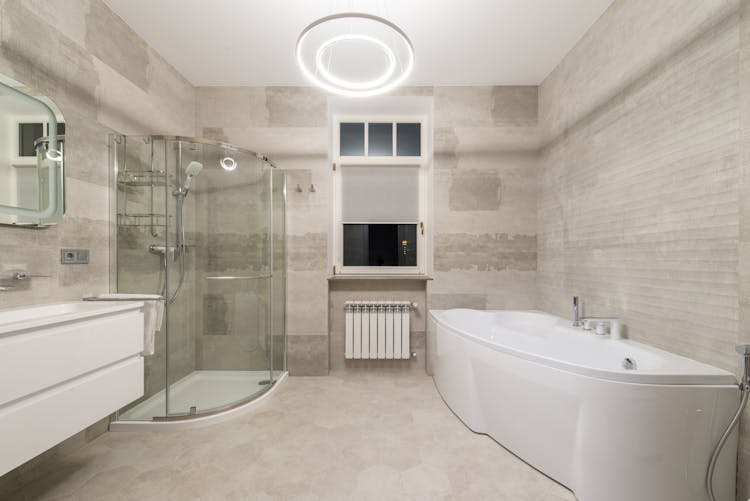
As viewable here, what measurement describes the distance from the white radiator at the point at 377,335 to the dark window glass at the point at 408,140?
147cm

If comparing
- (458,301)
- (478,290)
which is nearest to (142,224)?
(458,301)

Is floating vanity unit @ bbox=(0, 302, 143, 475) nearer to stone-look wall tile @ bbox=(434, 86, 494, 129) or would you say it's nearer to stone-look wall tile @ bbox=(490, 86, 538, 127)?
stone-look wall tile @ bbox=(434, 86, 494, 129)

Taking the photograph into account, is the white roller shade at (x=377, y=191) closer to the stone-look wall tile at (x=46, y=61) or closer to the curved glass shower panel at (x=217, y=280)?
the curved glass shower panel at (x=217, y=280)

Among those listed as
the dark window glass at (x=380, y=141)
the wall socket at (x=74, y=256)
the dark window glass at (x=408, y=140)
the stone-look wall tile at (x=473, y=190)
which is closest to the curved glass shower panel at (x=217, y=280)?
the wall socket at (x=74, y=256)

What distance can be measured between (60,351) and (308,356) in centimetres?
180

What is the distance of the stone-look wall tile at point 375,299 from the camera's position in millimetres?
2861

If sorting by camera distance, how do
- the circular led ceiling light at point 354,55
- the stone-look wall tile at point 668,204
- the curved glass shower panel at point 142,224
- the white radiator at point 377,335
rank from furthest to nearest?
the white radiator at point 377,335 → the curved glass shower panel at point 142,224 → the circular led ceiling light at point 354,55 → the stone-look wall tile at point 668,204

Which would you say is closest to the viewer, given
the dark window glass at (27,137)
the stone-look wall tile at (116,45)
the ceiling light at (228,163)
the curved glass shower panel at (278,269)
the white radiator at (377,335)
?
the dark window glass at (27,137)

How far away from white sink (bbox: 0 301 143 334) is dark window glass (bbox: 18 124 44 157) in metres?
0.68

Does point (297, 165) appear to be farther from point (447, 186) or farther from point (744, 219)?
point (744, 219)

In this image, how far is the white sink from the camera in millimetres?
1081

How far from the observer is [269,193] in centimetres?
254

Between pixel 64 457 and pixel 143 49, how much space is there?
2.50 m

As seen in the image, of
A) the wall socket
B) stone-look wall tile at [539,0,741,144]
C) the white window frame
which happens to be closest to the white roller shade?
the white window frame
